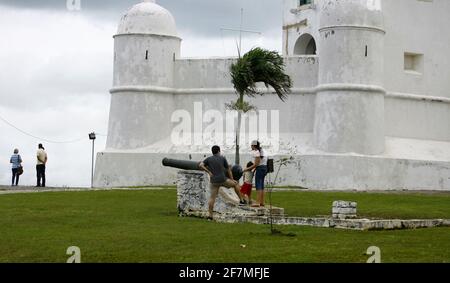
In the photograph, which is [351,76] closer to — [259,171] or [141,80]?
[141,80]

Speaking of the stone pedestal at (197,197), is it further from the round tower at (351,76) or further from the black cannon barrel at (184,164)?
the round tower at (351,76)

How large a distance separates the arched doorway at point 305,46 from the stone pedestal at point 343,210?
802 inches

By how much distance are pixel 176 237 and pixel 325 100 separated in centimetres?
1960

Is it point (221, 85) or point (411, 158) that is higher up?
point (221, 85)

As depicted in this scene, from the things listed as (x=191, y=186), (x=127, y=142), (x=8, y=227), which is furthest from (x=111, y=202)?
(x=127, y=142)

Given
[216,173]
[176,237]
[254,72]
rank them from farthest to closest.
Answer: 1. [254,72]
2. [216,173]
3. [176,237]

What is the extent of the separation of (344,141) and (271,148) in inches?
101

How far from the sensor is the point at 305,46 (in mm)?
40125

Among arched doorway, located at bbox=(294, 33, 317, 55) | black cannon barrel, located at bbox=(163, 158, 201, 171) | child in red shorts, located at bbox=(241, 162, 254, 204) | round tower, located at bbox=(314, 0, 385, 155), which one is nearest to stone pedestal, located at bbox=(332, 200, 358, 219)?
child in red shorts, located at bbox=(241, 162, 254, 204)

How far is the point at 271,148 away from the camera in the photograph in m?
36.3

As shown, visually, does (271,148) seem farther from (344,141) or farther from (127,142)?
(127,142)

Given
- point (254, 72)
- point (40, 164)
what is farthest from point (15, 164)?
point (254, 72)

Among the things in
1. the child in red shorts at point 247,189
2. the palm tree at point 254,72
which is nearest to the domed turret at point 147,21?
the palm tree at point 254,72

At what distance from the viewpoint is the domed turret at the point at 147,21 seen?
37656mm
